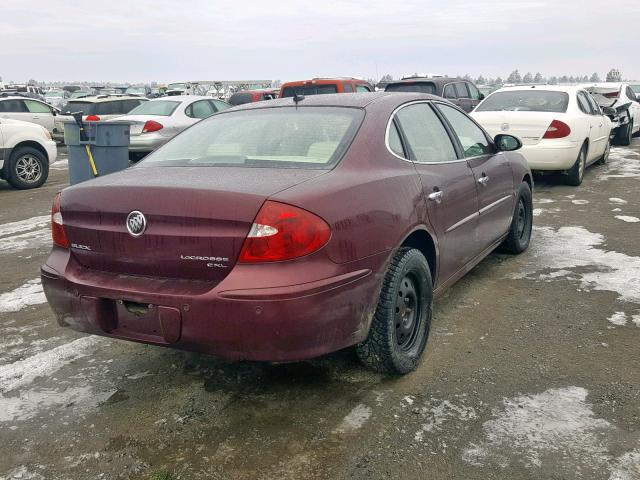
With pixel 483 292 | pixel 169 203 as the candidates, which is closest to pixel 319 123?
pixel 169 203

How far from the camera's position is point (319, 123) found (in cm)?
345

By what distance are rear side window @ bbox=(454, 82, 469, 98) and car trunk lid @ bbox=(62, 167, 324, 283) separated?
41.2 ft

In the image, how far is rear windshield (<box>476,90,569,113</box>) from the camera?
29.5 ft

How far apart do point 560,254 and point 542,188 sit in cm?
395

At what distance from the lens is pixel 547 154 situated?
861cm

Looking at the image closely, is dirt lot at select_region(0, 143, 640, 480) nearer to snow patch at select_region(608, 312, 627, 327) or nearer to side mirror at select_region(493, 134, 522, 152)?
snow patch at select_region(608, 312, 627, 327)

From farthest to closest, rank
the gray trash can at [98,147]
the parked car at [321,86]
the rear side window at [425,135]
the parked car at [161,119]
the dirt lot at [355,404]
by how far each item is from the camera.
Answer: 1. the parked car at [161,119]
2. the parked car at [321,86]
3. the gray trash can at [98,147]
4. the rear side window at [425,135]
5. the dirt lot at [355,404]

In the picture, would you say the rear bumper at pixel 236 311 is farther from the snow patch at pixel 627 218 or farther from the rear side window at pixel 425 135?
the snow patch at pixel 627 218

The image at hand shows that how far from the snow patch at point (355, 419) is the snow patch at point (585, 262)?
2500 millimetres

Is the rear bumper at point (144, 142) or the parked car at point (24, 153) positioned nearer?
the parked car at point (24, 153)

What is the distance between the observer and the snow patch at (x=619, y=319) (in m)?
3.98

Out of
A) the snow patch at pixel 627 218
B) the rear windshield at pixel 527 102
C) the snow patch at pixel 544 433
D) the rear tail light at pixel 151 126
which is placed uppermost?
the rear windshield at pixel 527 102

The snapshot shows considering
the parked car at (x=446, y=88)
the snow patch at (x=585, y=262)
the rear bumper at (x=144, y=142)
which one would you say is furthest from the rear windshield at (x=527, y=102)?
the rear bumper at (x=144, y=142)

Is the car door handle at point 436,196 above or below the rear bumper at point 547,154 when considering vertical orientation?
above
